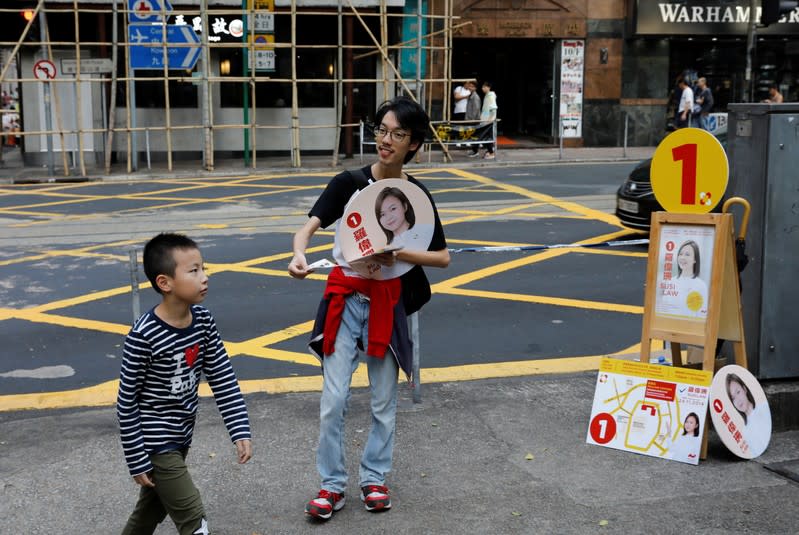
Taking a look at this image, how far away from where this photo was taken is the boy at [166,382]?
12.1ft

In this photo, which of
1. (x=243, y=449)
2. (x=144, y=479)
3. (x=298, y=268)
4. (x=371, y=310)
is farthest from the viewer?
(x=371, y=310)

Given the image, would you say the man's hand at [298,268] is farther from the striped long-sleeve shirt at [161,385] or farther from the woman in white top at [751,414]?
the woman in white top at [751,414]

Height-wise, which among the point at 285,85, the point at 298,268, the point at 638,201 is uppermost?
the point at 285,85

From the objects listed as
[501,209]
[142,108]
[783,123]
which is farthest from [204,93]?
[783,123]

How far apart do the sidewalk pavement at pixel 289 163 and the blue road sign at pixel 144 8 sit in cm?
301

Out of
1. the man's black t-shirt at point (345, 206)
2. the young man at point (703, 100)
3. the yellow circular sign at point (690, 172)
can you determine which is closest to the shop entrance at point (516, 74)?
the young man at point (703, 100)

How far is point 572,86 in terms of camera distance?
86.3 feet

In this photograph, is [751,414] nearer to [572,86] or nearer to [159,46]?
[159,46]

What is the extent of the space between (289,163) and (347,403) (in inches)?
718

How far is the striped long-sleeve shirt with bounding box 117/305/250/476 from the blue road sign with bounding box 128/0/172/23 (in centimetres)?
1712

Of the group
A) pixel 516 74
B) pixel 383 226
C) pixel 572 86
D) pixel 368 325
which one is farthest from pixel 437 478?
pixel 516 74

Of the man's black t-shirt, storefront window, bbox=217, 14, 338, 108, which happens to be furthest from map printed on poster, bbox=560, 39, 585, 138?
the man's black t-shirt

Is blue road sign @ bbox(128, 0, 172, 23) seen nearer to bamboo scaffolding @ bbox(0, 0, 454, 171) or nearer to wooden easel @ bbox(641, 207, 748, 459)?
bamboo scaffolding @ bbox(0, 0, 454, 171)

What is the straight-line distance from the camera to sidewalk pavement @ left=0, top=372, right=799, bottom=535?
14.8 feet
